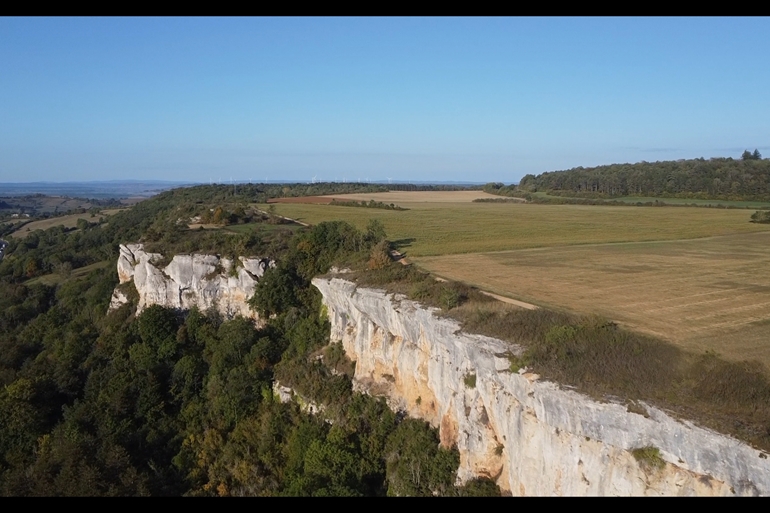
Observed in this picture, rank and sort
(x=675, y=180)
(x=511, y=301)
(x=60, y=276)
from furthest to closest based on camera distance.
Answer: (x=675, y=180), (x=60, y=276), (x=511, y=301)

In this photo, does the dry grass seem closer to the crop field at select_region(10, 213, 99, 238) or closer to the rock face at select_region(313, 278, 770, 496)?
the rock face at select_region(313, 278, 770, 496)

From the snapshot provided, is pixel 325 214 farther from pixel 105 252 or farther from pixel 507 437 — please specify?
pixel 507 437

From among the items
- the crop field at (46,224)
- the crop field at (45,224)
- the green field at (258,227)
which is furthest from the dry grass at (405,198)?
the crop field at (45,224)

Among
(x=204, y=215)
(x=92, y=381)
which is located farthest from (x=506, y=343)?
(x=204, y=215)

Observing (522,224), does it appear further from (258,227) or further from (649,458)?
(649,458)

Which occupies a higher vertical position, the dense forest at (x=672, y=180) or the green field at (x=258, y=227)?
the dense forest at (x=672, y=180)

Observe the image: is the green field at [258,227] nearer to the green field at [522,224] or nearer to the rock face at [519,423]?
the green field at [522,224]

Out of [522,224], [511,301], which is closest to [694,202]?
[522,224]

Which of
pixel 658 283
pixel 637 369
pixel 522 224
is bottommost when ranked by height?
pixel 637 369
